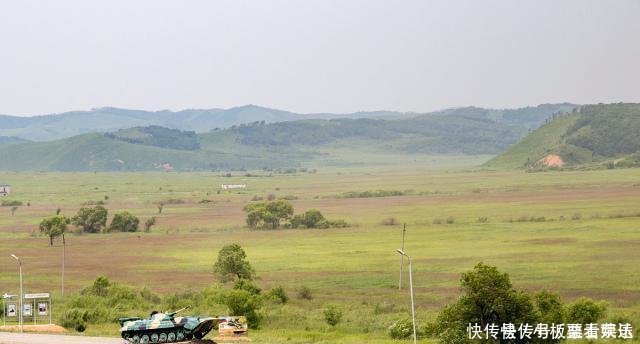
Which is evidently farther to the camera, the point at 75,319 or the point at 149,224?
the point at 149,224

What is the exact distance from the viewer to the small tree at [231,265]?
217 feet

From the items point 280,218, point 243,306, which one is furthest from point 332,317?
point 280,218

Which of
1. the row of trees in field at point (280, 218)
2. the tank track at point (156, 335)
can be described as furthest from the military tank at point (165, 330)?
the row of trees in field at point (280, 218)

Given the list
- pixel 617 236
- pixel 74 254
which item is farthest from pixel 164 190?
pixel 617 236

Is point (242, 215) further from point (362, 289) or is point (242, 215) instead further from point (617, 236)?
point (362, 289)

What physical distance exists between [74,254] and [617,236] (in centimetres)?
4525

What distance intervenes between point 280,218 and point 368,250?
27930 millimetres

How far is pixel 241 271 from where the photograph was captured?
6656cm

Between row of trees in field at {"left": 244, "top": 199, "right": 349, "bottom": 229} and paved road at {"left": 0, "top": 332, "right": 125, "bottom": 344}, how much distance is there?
6472 cm

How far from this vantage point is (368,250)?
8500 cm

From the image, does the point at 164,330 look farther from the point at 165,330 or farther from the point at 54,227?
the point at 54,227

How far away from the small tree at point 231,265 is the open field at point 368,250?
146 centimetres

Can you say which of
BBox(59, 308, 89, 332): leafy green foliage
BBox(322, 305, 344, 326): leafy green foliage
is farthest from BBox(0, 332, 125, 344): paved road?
BBox(322, 305, 344, 326): leafy green foliage

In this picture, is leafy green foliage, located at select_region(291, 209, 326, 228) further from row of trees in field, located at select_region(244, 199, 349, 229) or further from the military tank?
the military tank
